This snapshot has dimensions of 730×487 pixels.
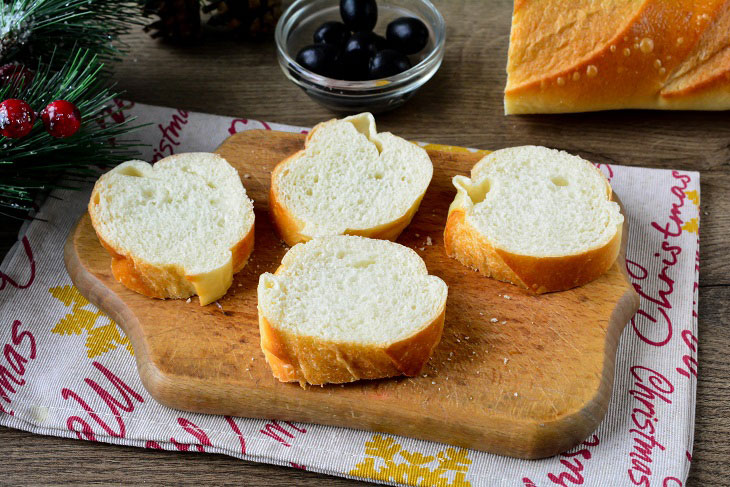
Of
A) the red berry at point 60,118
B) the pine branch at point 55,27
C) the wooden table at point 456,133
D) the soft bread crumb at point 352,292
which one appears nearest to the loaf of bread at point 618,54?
the wooden table at point 456,133

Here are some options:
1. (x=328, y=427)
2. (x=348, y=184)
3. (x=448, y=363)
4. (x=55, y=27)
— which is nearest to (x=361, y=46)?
(x=348, y=184)

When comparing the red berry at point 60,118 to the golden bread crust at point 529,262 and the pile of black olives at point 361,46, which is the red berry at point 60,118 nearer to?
the pile of black olives at point 361,46

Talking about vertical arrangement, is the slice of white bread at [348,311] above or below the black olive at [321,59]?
below

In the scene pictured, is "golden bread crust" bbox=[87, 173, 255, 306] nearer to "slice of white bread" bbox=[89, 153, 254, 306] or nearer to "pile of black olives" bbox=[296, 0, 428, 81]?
"slice of white bread" bbox=[89, 153, 254, 306]

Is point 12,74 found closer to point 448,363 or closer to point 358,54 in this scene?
point 358,54

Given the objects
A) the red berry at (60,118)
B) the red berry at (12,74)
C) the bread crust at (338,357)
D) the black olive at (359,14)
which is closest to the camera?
the bread crust at (338,357)

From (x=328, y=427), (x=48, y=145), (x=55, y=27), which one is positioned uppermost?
(x=55, y=27)
